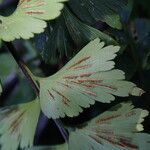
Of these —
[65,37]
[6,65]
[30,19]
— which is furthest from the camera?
[6,65]

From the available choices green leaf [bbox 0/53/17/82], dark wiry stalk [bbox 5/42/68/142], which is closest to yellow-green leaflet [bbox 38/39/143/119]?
dark wiry stalk [bbox 5/42/68/142]

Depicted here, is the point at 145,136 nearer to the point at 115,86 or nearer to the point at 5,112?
the point at 115,86

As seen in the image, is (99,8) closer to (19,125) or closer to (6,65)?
(19,125)

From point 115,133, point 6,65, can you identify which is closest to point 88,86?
point 115,133

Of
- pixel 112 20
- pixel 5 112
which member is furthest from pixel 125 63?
pixel 5 112

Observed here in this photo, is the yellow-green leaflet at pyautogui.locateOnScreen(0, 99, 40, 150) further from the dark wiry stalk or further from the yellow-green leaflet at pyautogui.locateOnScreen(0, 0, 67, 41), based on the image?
the yellow-green leaflet at pyautogui.locateOnScreen(0, 0, 67, 41)
